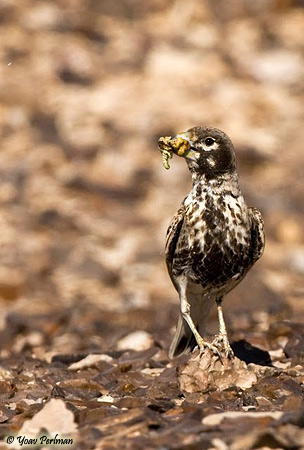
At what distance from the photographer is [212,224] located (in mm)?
7938

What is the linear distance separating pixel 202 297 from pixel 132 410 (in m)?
2.46

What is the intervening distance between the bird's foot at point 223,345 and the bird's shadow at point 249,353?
534 mm

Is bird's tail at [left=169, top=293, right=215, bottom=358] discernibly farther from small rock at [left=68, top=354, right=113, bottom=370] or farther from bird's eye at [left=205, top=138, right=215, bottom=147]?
bird's eye at [left=205, top=138, right=215, bottom=147]

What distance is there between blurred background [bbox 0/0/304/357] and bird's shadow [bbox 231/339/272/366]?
34 cm

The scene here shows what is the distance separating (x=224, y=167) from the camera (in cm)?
808

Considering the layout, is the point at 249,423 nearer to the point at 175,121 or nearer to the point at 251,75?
the point at 175,121

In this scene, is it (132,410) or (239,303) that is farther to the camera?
(239,303)

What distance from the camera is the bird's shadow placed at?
8523 mm

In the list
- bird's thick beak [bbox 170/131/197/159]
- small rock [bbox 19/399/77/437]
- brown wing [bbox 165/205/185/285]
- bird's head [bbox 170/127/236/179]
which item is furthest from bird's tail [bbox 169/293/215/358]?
small rock [bbox 19/399/77/437]

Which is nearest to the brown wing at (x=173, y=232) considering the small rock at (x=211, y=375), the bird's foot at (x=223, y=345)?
the bird's foot at (x=223, y=345)

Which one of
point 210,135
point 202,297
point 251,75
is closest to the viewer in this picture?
point 210,135

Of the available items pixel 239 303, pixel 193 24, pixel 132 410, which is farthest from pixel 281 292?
pixel 193 24

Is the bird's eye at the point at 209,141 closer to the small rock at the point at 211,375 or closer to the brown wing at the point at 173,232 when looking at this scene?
the brown wing at the point at 173,232

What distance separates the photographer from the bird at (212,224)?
7941 millimetres
